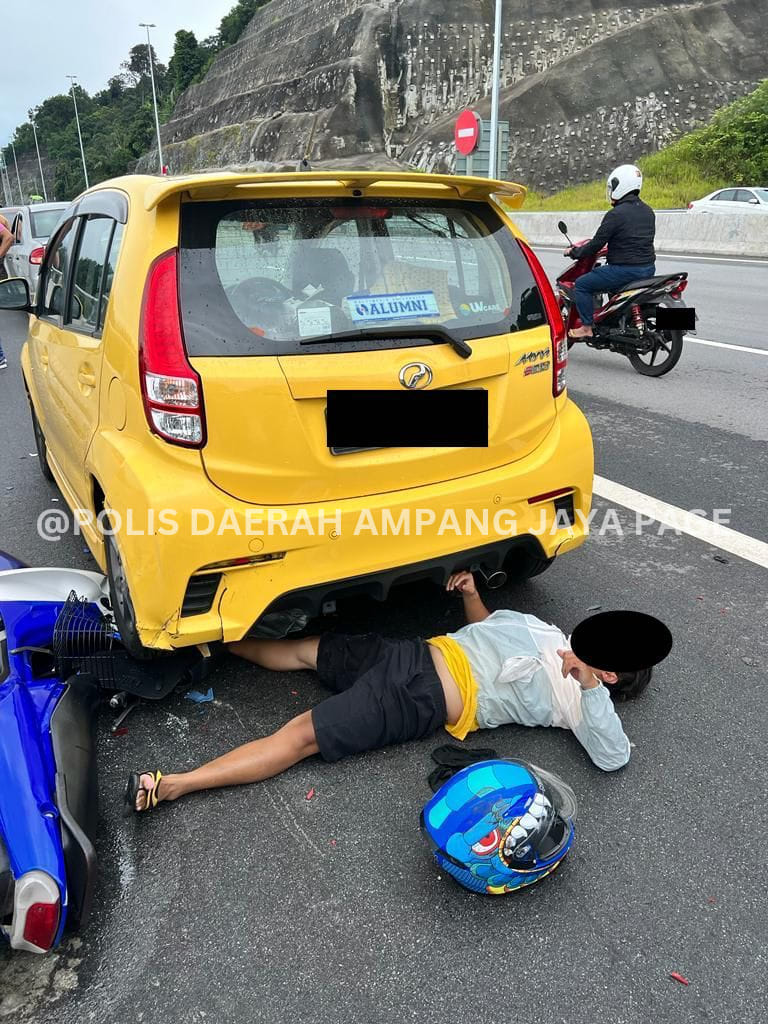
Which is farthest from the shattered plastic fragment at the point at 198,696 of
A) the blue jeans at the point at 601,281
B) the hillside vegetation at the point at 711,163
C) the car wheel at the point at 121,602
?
the hillside vegetation at the point at 711,163

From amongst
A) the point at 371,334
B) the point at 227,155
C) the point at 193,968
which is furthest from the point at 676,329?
the point at 227,155

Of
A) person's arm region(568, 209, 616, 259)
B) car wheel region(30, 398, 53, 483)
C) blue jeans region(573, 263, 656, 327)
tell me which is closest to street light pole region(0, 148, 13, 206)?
person's arm region(568, 209, 616, 259)

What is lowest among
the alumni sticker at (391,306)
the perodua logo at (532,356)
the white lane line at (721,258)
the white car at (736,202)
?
the white lane line at (721,258)

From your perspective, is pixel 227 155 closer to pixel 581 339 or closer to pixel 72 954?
pixel 581 339

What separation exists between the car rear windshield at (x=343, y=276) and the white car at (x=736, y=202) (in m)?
21.5

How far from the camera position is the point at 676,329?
7.57 meters

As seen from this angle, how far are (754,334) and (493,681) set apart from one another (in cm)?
835

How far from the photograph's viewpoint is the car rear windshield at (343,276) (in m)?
2.51

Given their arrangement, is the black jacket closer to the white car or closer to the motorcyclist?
the motorcyclist

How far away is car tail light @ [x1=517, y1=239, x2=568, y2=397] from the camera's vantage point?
122 inches

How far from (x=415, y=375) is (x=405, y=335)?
142 mm

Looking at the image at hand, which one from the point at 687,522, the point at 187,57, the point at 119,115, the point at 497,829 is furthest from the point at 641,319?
the point at 119,115

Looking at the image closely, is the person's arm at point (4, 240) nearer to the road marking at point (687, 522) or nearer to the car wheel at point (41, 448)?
the car wheel at point (41, 448)

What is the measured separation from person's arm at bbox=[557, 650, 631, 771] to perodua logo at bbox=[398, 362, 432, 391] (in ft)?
3.26
